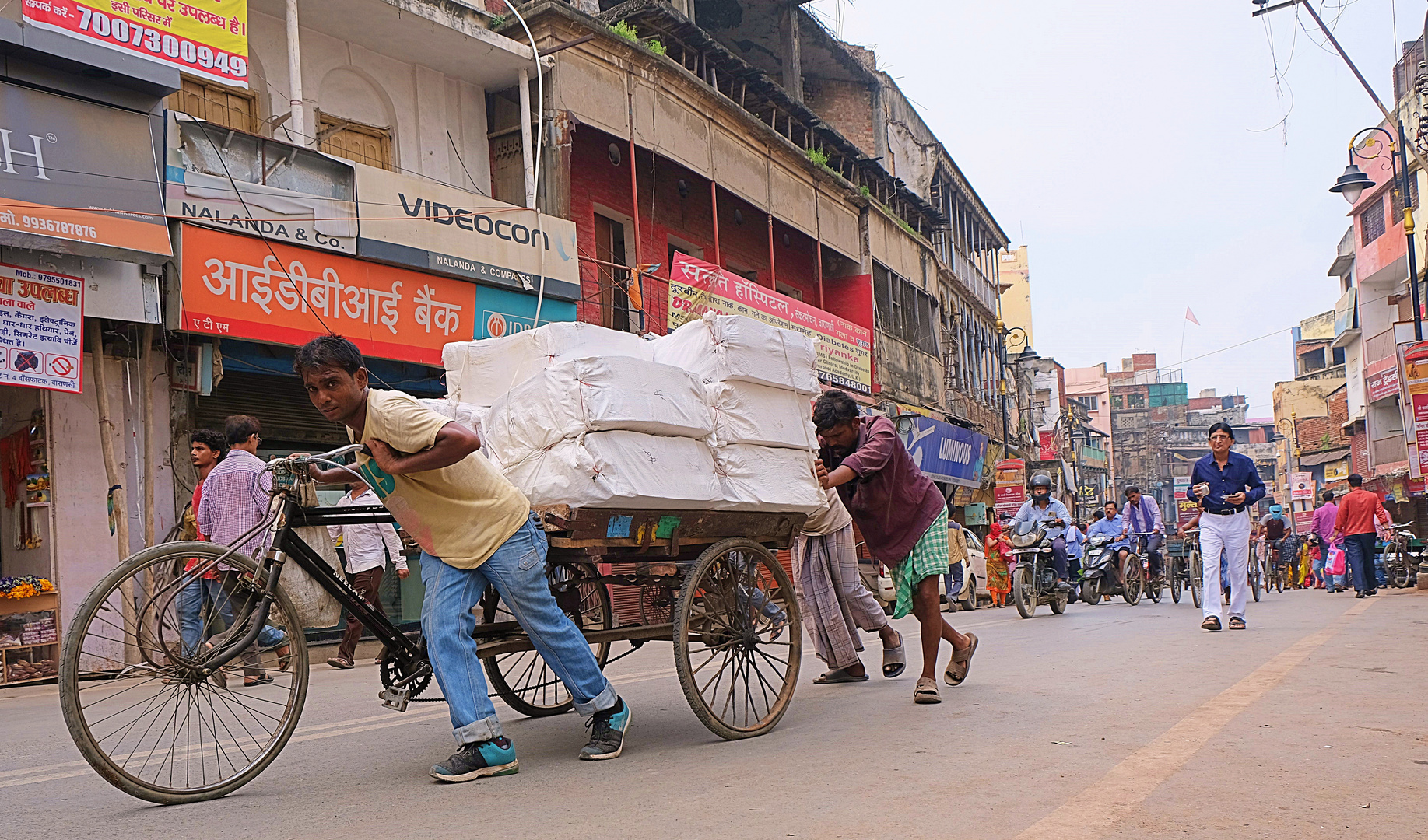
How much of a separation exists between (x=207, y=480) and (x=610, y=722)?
12.8 feet

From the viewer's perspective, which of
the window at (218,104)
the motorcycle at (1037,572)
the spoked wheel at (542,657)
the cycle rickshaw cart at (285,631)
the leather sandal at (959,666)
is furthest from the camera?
the motorcycle at (1037,572)

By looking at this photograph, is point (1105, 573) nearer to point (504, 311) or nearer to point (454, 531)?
point (504, 311)

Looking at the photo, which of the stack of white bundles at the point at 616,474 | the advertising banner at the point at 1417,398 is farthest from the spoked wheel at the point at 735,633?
the advertising banner at the point at 1417,398

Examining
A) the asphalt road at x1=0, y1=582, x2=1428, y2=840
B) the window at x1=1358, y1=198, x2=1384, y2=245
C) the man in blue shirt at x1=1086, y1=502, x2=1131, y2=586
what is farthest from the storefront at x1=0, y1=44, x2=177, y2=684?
the window at x1=1358, y1=198, x2=1384, y2=245

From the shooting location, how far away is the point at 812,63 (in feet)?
86.7

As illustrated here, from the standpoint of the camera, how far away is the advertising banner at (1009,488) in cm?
2791

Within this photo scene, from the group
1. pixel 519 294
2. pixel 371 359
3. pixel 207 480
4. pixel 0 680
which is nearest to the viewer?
pixel 207 480

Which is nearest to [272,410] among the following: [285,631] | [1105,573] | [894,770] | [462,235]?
[462,235]

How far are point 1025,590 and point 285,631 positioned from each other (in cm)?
1099

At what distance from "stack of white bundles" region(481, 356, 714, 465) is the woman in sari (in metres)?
14.9

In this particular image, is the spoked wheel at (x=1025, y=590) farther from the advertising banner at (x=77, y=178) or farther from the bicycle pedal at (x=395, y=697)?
the bicycle pedal at (x=395, y=697)

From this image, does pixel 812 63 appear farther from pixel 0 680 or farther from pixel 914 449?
pixel 0 680

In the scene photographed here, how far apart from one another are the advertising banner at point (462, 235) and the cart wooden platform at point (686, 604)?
27.5ft

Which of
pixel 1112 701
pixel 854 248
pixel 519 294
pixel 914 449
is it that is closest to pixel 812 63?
pixel 854 248
